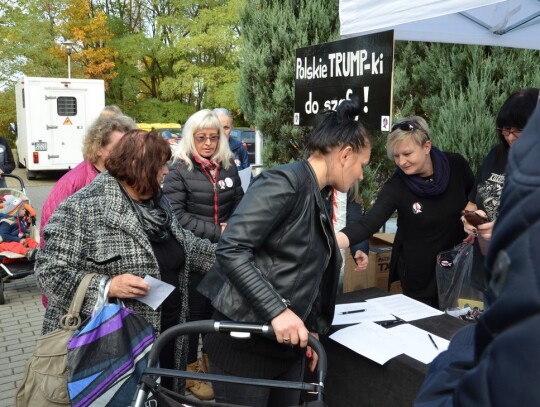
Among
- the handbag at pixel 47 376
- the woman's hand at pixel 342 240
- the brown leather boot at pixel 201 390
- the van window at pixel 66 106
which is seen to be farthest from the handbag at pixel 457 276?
the van window at pixel 66 106

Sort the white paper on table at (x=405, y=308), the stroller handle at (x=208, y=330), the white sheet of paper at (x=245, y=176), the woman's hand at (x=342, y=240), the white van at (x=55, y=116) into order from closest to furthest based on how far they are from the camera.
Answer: the stroller handle at (x=208, y=330)
the white paper on table at (x=405, y=308)
the woman's hand at (x=342, y=240)
the white sheet of paper at (x=245, y=176)
the white van at (x=55, y=116)

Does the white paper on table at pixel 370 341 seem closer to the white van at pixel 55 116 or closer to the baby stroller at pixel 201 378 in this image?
the baby stroller at pixel 201 378

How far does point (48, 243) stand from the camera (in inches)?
89.8

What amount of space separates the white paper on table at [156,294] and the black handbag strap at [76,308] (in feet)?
0.78

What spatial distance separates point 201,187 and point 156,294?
1.70 m

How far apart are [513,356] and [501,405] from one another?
0.06 metres

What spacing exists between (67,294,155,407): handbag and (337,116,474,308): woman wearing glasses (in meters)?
1.48

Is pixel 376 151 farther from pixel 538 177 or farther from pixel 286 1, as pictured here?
pixel 538 177

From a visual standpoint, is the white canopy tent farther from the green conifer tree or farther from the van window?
the van window

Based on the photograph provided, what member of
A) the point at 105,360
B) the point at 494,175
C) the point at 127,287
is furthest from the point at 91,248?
the point at 494,175

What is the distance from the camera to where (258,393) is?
6.89ft

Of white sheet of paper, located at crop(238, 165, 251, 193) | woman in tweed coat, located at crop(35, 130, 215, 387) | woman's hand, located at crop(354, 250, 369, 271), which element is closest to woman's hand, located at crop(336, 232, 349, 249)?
woman's hand, located at crop(354, 250, 369, 271)

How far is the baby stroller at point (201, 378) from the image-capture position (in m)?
1.65

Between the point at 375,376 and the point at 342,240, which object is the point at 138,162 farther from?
the point at 375,376
